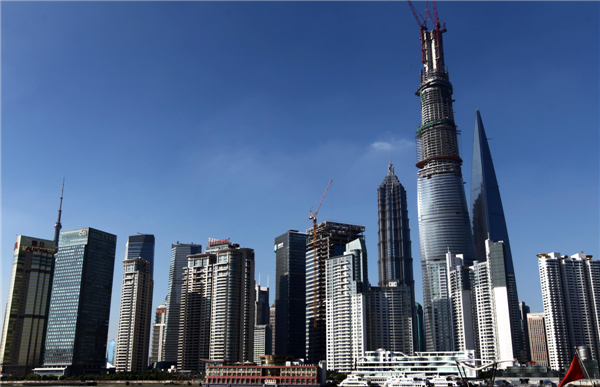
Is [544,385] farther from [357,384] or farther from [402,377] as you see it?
[357,384]

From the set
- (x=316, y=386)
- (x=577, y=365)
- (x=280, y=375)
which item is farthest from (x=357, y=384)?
(x=577, y=365)

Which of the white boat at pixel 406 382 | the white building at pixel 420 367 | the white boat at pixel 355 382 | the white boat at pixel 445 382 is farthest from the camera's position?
the white boat at pixel 355 382

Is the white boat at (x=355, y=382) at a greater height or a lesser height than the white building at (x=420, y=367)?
lesser

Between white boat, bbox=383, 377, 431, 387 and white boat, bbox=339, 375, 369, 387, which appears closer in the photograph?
white boat, bbox=383, 377, 431, 387

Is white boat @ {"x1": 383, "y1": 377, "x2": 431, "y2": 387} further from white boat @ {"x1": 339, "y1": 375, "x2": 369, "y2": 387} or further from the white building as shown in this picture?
white boat @ {"x1": 339, "y1": 375, "x2": 369, "y2": 387}

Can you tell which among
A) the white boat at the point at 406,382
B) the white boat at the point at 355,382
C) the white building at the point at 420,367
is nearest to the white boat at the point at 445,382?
the white boat at the point at 406,382

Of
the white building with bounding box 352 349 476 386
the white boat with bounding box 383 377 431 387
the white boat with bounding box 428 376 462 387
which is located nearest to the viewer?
the white boat with bounding box 383 377 431 387

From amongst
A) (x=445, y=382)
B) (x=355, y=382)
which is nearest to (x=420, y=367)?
(x=445, y=382)

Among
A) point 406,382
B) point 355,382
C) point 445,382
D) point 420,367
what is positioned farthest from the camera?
point 355,382

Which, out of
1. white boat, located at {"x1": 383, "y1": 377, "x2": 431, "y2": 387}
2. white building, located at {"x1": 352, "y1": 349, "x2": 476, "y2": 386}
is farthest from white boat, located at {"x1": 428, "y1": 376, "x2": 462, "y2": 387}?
white building, located at {"x1": 352, "y1": 349, "x2": 476, "y2": 386}

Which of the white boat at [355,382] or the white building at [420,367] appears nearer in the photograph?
the white building at [420,367]

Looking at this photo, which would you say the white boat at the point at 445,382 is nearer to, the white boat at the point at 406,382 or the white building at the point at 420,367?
the white boat at the point at 406,382

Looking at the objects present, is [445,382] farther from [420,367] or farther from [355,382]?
[355,382]

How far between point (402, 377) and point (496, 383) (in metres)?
39.6
